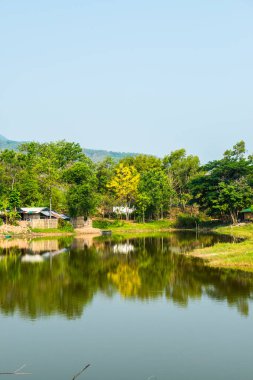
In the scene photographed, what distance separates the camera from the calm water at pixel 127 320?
19.3 metres

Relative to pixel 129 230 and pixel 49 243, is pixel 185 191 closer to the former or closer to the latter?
pixel 129 230

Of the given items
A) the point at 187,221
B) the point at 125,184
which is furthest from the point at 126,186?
the point at 187,221

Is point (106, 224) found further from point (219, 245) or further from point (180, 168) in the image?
point (219, 245)

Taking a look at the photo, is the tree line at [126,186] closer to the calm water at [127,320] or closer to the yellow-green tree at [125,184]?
the yellow-green tree at [125,184]

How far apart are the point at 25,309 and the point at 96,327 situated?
17.9 feet

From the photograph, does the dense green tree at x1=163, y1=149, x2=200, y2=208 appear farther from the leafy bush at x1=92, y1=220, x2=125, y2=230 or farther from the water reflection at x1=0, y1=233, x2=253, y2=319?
the water reflection at x1=0, y1=233, x2=253, y2=319

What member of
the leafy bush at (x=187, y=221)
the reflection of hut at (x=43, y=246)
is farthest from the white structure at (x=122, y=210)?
the reflection of hut at (x=43, y=246)

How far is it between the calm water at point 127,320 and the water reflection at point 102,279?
7 cm

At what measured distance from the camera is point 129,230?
88.4 meters

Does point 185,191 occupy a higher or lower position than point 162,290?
higher

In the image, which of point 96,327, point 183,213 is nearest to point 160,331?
point 96,327

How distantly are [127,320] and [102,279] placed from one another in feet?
41.3

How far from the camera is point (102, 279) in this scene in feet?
127

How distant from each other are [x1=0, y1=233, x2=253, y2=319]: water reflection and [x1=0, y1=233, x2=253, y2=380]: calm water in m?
0.07
